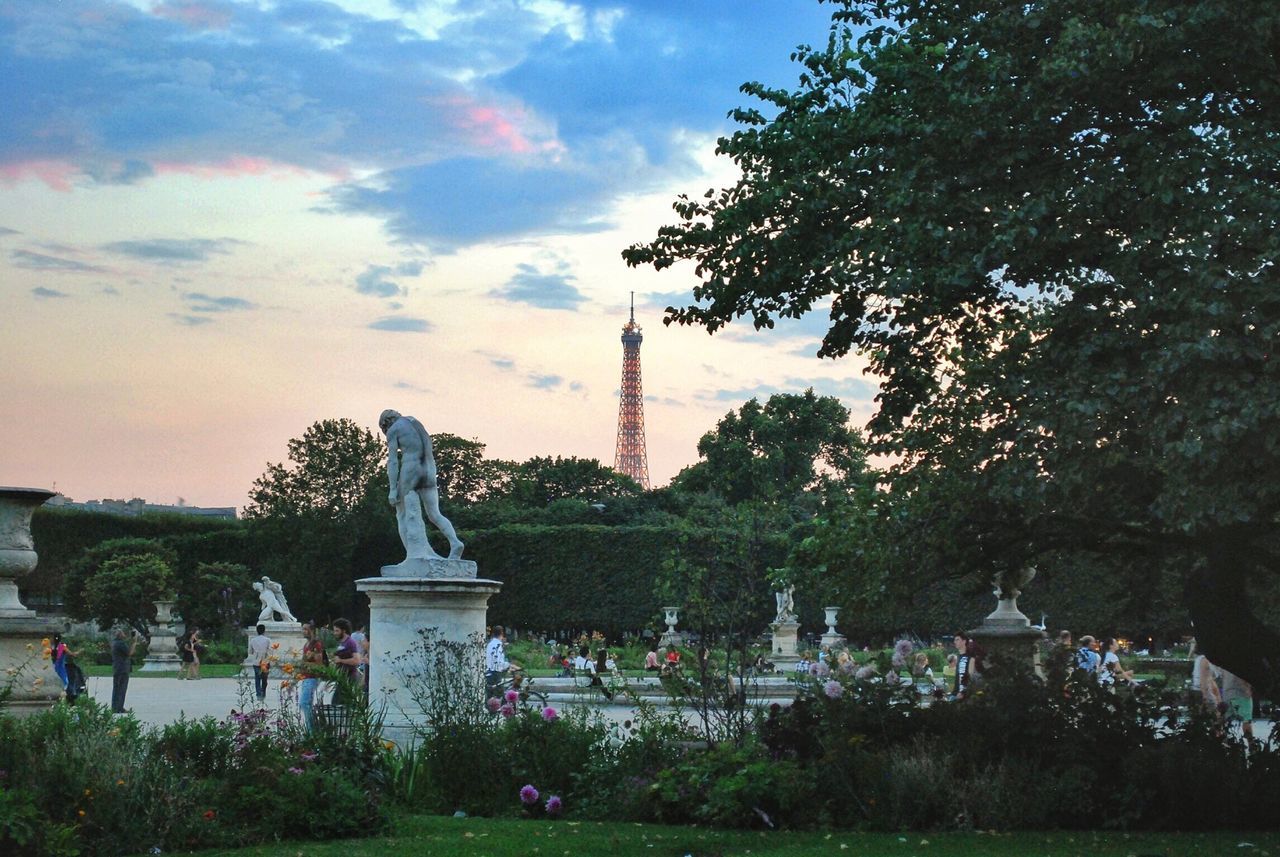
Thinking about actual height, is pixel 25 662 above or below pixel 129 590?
below

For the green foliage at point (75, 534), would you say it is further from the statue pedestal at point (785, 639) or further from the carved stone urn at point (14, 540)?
the carved stone urn at point (14, 540)

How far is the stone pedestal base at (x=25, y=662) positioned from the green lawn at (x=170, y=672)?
21633 millimetres

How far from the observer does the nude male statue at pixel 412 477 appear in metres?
13.9

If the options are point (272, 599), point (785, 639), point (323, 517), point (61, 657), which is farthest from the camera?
point (323, 517)

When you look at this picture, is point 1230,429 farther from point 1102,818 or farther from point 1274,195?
point 1102,818

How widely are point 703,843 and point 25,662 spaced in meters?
4.79

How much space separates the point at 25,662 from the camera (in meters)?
10.2

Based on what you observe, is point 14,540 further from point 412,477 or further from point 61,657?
point 61,657

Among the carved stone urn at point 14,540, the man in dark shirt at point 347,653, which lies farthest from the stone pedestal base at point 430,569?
the carved stone urn at point 14,540

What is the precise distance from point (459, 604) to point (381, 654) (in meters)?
0.79

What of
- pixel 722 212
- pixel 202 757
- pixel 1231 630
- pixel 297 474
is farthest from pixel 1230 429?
pixel 297 474

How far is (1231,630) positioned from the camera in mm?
10180

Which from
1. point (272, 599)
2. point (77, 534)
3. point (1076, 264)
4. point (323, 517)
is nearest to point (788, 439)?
point (323, 517)

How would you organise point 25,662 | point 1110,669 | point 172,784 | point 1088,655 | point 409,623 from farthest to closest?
point 1088,655, point 1110,669, point 409,623, point 25,662, point 172,784
